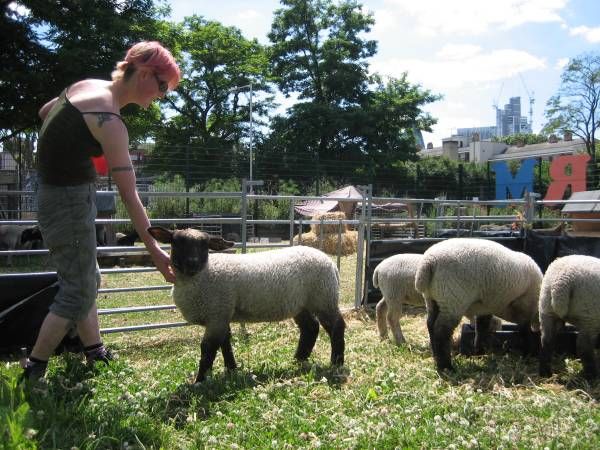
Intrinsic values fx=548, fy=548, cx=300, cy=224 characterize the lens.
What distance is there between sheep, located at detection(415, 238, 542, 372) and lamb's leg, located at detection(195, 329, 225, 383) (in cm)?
181

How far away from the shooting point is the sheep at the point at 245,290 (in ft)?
12.9

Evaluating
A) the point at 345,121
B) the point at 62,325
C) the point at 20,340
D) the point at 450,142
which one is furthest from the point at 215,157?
the point at 450,142

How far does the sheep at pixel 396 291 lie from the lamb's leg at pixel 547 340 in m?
1.18

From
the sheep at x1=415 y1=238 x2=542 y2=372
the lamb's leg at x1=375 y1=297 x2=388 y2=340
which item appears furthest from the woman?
the lamb's leg at x1=375 y1=297 x2=388 y2=340

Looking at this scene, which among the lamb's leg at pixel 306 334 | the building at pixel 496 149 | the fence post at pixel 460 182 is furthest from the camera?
the building at pixel 496 149

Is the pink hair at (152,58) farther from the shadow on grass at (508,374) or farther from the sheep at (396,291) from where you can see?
the sheep at (396,291)

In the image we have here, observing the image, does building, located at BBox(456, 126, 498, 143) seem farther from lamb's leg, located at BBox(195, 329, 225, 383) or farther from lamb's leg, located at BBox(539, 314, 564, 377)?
lamb's leg, located at BBox(195, 329, 225, 383)

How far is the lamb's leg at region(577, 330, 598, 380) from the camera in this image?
13.8 feet

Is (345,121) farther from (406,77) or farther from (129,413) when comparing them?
(129,413)

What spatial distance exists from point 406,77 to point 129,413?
33481mm

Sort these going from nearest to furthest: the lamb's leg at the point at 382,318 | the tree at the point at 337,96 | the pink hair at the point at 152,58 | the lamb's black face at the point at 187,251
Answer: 1. the pink hair at the point at 152,58
2. the lamb's black face at the point at 187,251
3. the lamb's leg at the point at 382,318
4. the tree at the point at 337,96

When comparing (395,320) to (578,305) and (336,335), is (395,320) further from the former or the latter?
(578,305)

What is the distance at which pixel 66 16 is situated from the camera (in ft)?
42.5

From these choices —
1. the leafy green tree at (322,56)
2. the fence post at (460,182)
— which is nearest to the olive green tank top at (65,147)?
the fence post at (460,182)
